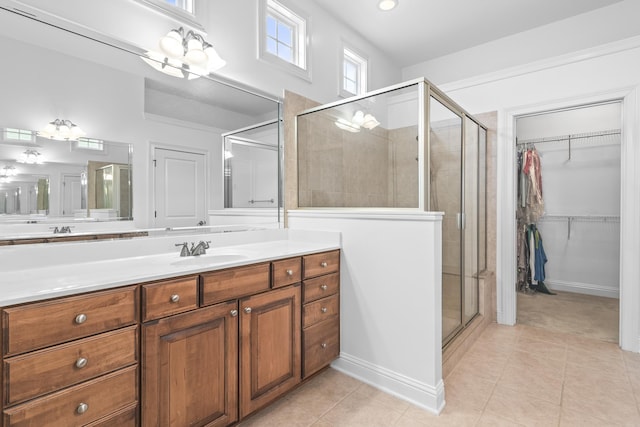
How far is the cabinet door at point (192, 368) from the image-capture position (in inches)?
49.3

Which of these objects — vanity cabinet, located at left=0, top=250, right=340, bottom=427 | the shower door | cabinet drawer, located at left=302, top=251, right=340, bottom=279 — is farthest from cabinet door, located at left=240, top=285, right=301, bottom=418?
the shower door

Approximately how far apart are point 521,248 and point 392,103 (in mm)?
3182

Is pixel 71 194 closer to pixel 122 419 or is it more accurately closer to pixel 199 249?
pixel 199 249

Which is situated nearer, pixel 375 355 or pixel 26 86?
pixel 26 86

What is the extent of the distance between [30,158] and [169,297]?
94 cm

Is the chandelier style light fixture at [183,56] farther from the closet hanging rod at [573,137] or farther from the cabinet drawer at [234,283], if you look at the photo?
the closet hanging rod at [573,137]

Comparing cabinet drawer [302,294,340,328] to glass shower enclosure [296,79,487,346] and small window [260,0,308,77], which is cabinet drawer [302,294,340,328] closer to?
glass shower enclosure [296,79,487,346]

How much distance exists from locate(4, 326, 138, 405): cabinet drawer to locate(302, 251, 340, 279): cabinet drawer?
0.98 meters

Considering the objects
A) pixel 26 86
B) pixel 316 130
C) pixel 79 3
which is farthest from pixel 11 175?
pixel 316 130

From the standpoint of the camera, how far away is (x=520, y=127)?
4.36m

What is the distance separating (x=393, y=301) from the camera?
1.98 meters

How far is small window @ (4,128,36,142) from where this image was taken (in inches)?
54.8

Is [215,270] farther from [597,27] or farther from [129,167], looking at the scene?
[597,27]

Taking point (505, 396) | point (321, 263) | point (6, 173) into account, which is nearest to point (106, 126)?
point (6, 173)
